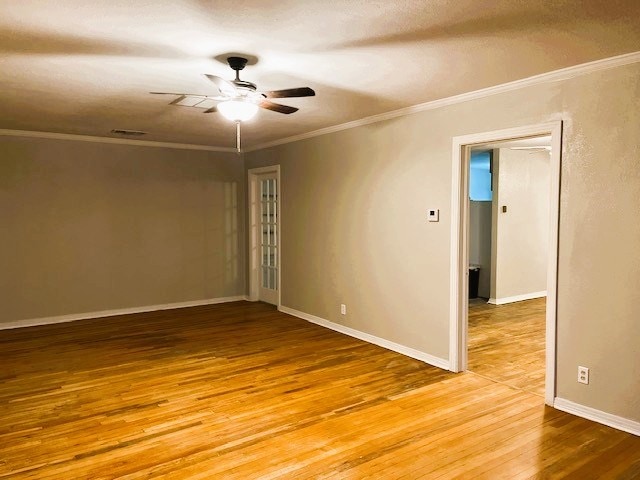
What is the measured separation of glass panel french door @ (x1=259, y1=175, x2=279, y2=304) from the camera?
7.04 metres

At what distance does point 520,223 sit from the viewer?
7320 mm

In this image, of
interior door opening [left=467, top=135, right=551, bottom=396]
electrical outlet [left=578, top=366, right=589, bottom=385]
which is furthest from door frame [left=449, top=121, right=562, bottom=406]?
interior door opening [left=467, top=135, right=551, bottom=396]

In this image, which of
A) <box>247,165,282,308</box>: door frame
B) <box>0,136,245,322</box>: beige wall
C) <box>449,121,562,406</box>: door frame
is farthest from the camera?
<box>247,165,282,308</box>: door frame

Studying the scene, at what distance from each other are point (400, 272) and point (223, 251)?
349 cm

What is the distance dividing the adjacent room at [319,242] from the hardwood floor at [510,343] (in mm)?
38

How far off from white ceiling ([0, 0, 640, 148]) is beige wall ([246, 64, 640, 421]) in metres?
0.35

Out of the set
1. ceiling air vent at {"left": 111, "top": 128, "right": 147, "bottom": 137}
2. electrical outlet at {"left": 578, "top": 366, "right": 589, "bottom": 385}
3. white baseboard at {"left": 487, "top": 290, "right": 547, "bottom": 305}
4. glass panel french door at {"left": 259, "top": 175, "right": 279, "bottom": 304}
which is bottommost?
white baseboard at {"left": 487, "top": 290, "right": 547, "bottom": 305}

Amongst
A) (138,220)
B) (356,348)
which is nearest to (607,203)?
(356,348)

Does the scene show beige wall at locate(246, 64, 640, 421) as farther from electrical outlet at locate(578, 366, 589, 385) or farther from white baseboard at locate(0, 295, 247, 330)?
white baseboard at locate(0, 295, 247, 330)

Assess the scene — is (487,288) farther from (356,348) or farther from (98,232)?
(98,232)

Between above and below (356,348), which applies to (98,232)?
above

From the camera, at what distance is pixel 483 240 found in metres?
7.58

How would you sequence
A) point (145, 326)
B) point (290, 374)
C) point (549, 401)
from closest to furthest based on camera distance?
1. point (549, 401)
2. point (290, 374)
3. point (145, 326)

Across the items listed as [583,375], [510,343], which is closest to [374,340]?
[510,343]
